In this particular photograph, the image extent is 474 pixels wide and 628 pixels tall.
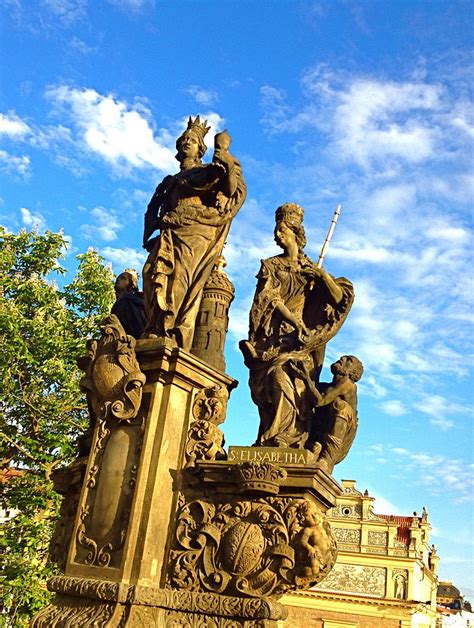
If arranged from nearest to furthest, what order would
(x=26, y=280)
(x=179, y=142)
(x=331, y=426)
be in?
(x=331, y=426) < (x=179, y=142) < (x=26, y=280)

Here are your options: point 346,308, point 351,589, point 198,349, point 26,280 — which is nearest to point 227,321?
point 198,349

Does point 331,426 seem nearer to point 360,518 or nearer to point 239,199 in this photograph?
point 239,199

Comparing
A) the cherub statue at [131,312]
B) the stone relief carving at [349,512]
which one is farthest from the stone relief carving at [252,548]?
the stone relief carving at [349,512]

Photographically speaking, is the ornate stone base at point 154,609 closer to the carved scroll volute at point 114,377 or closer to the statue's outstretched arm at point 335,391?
the carved scroll volute at point 114,377

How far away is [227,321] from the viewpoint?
6117 millimetres

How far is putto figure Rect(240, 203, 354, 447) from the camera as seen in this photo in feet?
18.4

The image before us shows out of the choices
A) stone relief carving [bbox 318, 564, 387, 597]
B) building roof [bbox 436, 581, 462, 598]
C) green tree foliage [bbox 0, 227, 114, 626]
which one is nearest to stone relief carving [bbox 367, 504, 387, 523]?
stone relief carving [bbox 318, 564, 387, 597]

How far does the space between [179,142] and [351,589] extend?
94.2 ft

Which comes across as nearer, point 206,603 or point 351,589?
point 206,603

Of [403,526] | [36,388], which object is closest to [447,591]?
[403,526]

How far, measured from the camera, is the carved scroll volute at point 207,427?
5.16m

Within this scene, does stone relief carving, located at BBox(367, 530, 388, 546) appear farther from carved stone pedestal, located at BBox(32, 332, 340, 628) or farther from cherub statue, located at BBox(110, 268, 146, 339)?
carved stone pedestal, located at BBox(32, 332, 340, 628)

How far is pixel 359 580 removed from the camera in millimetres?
31109

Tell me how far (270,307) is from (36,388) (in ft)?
35.2
